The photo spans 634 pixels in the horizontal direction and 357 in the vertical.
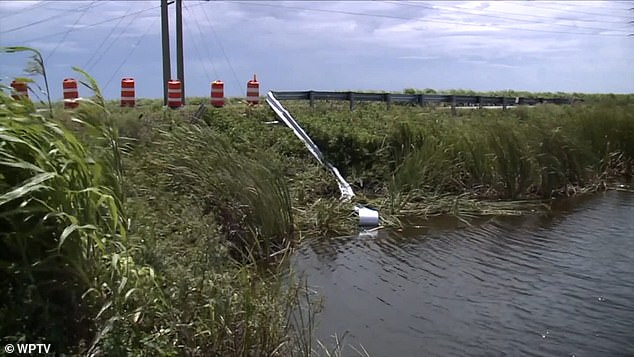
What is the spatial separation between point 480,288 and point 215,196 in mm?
3871

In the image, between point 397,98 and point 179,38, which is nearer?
point 397,98

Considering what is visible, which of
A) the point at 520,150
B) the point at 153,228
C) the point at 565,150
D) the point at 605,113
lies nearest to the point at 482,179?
the point at 520,150

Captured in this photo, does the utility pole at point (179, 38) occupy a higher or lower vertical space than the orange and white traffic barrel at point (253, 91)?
higher

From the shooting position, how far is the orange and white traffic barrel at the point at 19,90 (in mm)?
4969

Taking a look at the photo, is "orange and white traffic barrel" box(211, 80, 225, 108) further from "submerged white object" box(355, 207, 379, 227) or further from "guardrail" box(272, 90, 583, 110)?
"submerged white object" box(355, 207, 379, 227)

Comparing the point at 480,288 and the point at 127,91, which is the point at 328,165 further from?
the point at 127,91

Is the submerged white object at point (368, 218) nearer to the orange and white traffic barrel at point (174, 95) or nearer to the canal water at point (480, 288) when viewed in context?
the canal water at point (480, 288)

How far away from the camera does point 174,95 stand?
1997 cm

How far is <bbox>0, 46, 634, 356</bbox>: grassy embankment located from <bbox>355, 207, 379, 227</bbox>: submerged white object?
11.8 inches

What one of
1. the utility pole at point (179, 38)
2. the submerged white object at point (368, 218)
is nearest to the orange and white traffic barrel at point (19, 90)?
the submerged white object at point (368, 218)

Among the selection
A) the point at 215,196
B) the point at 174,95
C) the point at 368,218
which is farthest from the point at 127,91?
the point at 215,196

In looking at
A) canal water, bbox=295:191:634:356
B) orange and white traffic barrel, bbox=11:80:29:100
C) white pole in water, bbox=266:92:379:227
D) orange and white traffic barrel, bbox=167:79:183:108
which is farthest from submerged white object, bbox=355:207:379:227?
orange and white traffic barrel, bbox=167:79:183:108

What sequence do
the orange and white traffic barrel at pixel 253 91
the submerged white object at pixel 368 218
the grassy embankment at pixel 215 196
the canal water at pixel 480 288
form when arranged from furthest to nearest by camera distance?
1. the orange and white traffic barrel at pixel 253 91
2. the submerged white object at pixel 368 218
3. the canal water at pixel 480 288
4. the grassy embankment at pixel 215 196

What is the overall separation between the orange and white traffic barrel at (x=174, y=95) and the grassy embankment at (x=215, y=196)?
11.2 feet
